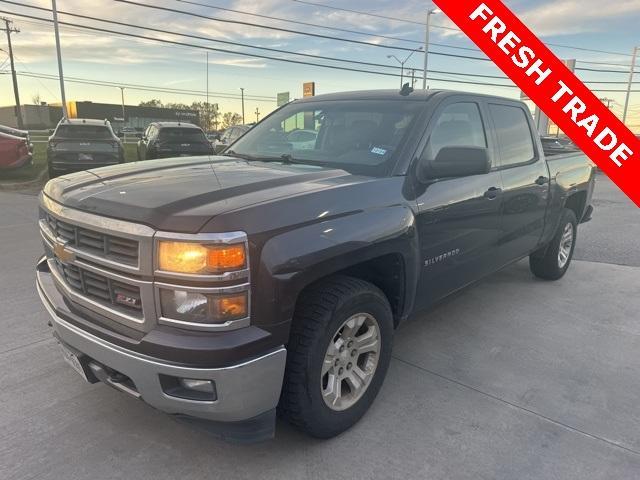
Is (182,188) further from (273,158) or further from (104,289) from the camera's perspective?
(273,158)

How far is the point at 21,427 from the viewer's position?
2.74m

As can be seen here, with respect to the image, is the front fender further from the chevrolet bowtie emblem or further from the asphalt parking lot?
the chevrolet bowtie emblem

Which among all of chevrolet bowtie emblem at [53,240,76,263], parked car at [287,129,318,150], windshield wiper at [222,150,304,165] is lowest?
chevrolet bowtie emblem at [53,240,76,263]

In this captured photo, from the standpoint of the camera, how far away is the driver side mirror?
9.95 ft

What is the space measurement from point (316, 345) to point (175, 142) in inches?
515

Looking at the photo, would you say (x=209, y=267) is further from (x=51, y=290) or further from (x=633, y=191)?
(x=633, y=191)

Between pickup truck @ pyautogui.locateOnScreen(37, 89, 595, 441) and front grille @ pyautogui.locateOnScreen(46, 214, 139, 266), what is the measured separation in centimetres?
1

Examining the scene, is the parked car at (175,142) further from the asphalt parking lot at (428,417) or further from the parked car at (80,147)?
the asphalt parking lot at (428,417)

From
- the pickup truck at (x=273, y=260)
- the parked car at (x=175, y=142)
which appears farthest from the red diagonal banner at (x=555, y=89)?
the parked car at (x=175, y=142)

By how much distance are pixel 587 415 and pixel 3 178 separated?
15.9 m

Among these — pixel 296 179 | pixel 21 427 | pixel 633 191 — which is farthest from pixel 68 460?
pixel 633 191

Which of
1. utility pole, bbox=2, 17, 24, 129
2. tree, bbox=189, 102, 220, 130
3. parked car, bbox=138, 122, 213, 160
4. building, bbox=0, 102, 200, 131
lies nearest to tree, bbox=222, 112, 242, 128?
tree, bbox=189, 102, 220, 130

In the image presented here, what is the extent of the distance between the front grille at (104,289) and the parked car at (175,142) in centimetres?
1201

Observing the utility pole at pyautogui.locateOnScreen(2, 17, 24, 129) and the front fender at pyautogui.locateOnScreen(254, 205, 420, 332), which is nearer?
the front fender at pyautogui.locateOnScreen(254, 205, 420, 332)
